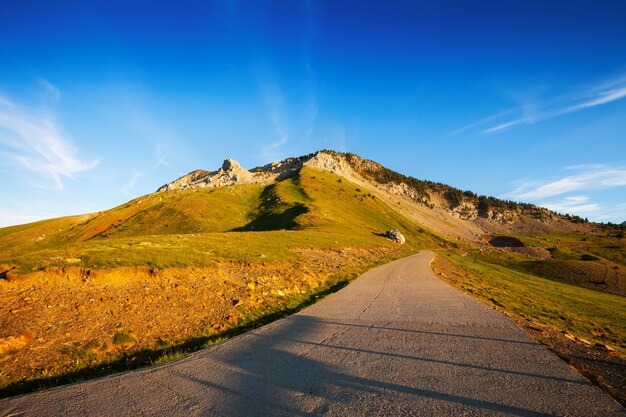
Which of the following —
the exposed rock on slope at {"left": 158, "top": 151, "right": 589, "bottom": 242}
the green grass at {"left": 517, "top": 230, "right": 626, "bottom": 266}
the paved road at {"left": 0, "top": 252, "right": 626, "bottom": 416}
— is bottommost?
the green grass at {"left": 517, "top": 230, "right": 626, "bottom": 266}

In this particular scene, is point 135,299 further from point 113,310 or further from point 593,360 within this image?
point 593,360

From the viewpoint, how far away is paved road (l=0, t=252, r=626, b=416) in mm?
6219

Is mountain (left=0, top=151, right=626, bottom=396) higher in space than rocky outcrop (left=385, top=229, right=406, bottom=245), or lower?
lower

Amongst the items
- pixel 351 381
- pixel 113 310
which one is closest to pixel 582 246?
pixel 351 381

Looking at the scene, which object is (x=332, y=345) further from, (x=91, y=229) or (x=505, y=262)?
(x=91, y=229)

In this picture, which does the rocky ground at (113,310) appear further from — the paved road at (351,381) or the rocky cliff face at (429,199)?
the rocky cliff face at (429,199)

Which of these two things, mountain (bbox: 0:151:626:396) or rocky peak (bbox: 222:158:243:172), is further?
rocky peak (bbox: 222:158:243:172)

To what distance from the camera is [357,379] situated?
24.3 feet

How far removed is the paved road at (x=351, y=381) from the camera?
6219mm

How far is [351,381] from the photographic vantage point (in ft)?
24.0

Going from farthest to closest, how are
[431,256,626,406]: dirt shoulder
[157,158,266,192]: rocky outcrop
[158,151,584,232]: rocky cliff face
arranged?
[158,151,584,232]: rocky cliff face → [157,158,266,192]: rocky outcrop → [431,256,626,406]: dirt shoulder

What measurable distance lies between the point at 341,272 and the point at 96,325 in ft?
75.7

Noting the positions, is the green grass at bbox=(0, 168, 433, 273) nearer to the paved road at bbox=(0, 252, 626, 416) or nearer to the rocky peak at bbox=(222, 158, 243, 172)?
the paved road at bbox=(0, 252, 626, 416)

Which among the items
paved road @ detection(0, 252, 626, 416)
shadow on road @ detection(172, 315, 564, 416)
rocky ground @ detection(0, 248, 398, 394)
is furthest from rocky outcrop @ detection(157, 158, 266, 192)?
shadow on road @ detection(172, 315, 564, 416)
